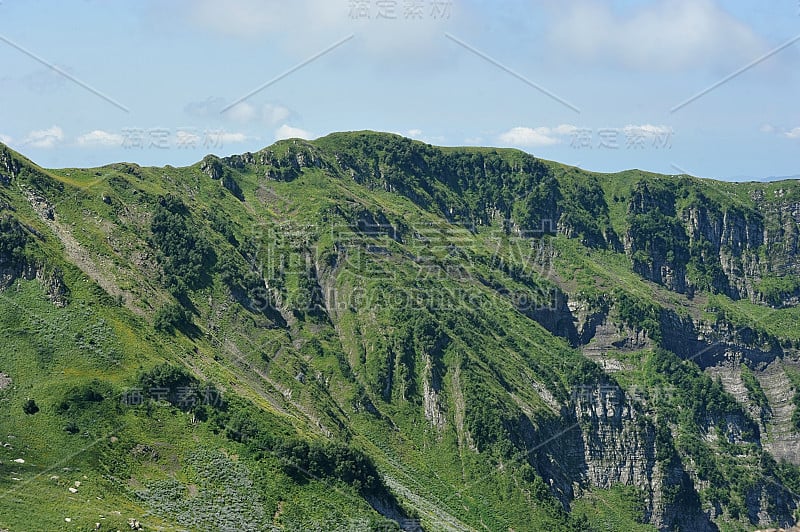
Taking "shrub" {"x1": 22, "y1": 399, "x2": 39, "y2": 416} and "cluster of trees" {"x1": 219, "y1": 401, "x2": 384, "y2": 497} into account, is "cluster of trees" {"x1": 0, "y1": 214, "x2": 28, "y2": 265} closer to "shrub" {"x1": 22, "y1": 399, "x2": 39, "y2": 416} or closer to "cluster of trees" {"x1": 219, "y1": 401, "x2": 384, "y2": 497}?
"shrub" {"x1": 22, "y1": 399, "x2": 39, "y2": 416}

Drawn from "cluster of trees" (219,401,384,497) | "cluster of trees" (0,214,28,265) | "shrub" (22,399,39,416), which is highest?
"cluster of trees" (0,214,28,265)

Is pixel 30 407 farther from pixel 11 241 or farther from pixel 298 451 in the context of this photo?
pixel 11 241

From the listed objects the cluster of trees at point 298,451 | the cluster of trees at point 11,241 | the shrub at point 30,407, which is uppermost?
the cluster of trees at point 11,241

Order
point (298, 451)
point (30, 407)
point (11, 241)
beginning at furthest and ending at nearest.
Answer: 1. point (11, 241)
2. point (298, 451)
3. point (30, 407)

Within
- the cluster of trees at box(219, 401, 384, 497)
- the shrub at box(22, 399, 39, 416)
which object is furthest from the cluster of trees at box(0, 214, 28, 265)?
the cluster of trees at box(219, 401, 384, 497)

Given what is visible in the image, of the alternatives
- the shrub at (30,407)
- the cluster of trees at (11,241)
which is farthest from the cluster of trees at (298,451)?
the cluster of trees at (11,241)

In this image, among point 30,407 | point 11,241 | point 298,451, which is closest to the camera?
point 30,407

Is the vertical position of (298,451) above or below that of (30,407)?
below

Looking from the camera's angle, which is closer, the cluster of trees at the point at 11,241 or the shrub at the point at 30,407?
the shrub at the point at 30,407

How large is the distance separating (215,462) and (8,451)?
35013 mm

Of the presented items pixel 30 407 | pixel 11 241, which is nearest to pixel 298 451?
pixel 30 407

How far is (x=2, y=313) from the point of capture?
180625 mm

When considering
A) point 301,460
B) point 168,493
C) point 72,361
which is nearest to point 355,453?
point 301,460

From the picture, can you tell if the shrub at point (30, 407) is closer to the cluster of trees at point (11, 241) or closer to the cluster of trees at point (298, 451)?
the cluster of trees at point (298, 451)
